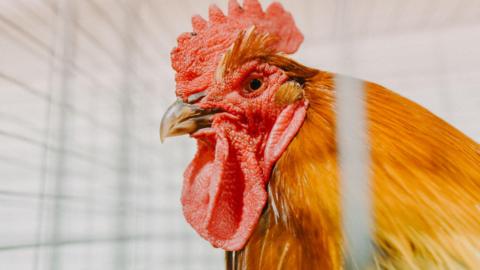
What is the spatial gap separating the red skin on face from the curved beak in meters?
0.02

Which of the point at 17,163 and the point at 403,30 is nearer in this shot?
the point at 403,30

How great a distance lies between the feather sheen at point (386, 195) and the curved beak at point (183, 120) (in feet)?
0.70

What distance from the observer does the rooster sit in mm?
811

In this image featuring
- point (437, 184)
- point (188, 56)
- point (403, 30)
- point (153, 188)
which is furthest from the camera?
point (153, 188)

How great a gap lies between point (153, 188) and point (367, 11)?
880 mm

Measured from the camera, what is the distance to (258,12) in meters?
1.02

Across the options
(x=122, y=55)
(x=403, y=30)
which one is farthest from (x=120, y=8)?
(x=403, y=30)

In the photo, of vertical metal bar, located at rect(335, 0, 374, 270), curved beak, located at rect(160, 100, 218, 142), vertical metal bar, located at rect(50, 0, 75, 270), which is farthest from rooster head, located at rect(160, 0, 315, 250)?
vertical metal bar, located at rect(50, 0, 75, 270)

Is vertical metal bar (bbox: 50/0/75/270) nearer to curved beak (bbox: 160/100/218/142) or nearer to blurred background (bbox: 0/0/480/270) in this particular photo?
blurred background (bbox: 0/0/480/270)

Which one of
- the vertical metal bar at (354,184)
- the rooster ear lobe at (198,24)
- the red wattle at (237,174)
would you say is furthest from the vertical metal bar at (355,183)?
the rooster ear lobe at (198,24)

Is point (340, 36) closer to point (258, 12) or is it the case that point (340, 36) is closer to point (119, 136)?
point (258, 12)

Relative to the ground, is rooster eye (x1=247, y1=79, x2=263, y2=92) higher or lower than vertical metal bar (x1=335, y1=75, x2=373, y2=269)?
higher

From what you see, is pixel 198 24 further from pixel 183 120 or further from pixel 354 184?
pixel 354 184

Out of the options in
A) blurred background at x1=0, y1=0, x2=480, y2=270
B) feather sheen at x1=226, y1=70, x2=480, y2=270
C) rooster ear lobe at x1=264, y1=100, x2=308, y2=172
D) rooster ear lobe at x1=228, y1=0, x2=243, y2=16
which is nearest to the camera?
feather sheen at x1=226, y1=70, x2=480, y2=270
